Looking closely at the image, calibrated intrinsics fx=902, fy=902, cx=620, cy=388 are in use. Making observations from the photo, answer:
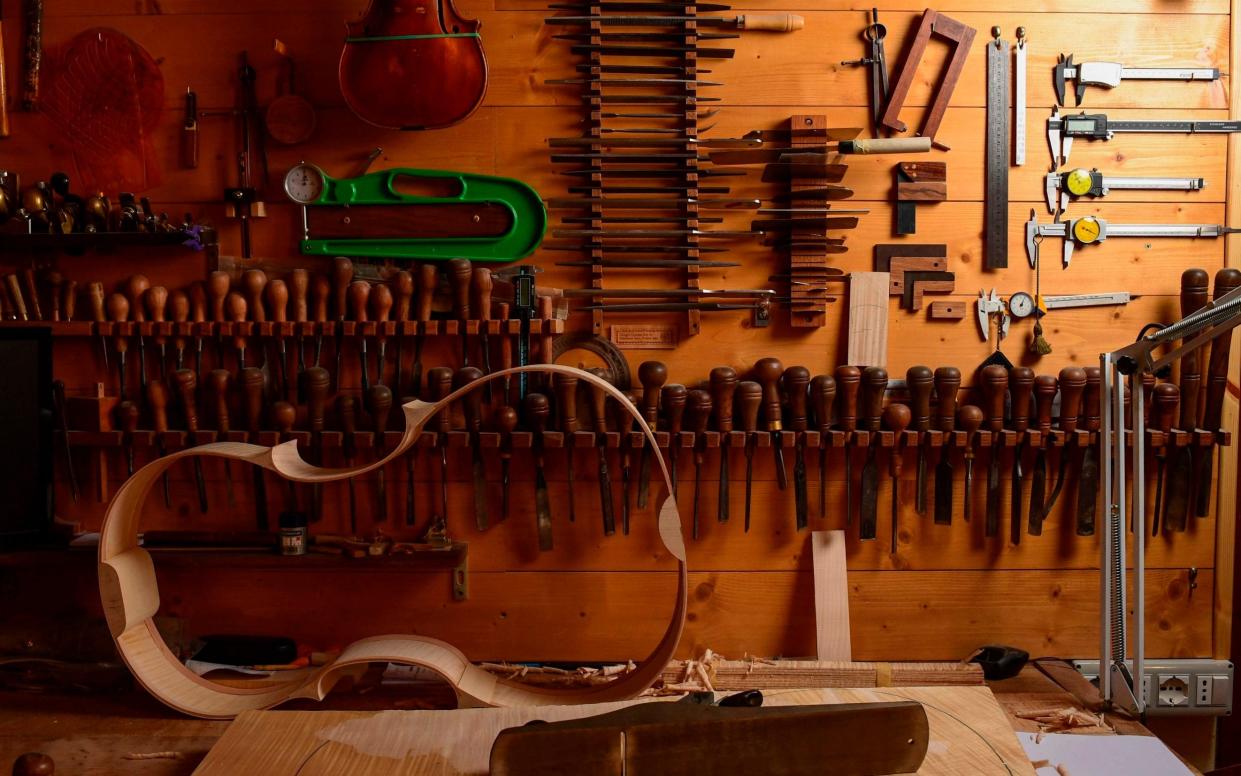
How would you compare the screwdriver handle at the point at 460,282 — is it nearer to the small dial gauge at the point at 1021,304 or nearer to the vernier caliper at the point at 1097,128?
the small dial gauge at the point at 1021,304

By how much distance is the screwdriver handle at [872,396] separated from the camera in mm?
2299

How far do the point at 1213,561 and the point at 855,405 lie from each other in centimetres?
110

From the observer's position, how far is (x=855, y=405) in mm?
2357

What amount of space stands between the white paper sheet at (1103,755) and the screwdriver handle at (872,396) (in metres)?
0.80

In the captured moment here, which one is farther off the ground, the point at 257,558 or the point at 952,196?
the point at 952,196

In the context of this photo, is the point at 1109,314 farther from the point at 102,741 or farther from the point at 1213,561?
the point at 102,741

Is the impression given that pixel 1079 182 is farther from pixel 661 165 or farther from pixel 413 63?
pixel 413 63

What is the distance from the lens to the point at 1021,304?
2.41m

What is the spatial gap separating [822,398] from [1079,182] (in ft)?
2.93

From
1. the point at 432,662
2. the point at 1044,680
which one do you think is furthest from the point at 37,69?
the point at 1044,680

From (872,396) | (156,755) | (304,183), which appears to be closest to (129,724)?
(156,755)

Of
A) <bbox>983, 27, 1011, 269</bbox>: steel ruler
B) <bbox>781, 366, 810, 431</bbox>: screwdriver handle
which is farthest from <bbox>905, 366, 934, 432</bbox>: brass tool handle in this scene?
<bbox>983, 27, 1011, 269</bbox>: steel ruler

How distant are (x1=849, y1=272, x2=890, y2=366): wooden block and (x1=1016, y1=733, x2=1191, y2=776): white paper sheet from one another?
988 millimetres

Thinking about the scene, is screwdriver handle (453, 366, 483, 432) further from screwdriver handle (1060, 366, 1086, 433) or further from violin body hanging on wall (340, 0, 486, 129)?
screwdriver handle (1060, 366, 1086, 433)
